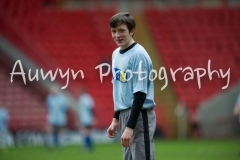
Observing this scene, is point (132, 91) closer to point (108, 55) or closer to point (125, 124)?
point (125, 124)

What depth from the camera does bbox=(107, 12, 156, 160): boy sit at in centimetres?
534

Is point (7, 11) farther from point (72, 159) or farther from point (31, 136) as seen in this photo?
point (72, 159)

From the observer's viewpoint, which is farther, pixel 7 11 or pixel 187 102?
pixel 7 11

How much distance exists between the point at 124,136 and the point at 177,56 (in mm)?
21250

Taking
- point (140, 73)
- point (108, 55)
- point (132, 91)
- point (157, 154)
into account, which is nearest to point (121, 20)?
point (140, 73)

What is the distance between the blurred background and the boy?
15.1 meters

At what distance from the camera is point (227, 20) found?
28391 millimetres

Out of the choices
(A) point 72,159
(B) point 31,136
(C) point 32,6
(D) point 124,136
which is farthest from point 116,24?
(C) point 32,6

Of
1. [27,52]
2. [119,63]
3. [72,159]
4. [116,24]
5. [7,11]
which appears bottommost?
[72,159]

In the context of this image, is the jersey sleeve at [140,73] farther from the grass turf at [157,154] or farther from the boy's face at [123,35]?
the grass turf at [157,154]

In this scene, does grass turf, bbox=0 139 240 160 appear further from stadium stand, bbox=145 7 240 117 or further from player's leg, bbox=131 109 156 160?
player's leg, bbox=131 109 156 160

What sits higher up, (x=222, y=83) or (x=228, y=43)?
(x=228, y=43)

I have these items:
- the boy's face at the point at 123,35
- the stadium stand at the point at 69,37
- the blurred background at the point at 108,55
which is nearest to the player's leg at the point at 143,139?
the boy's face at the point at 123,35

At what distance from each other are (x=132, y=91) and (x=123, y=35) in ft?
1.69
